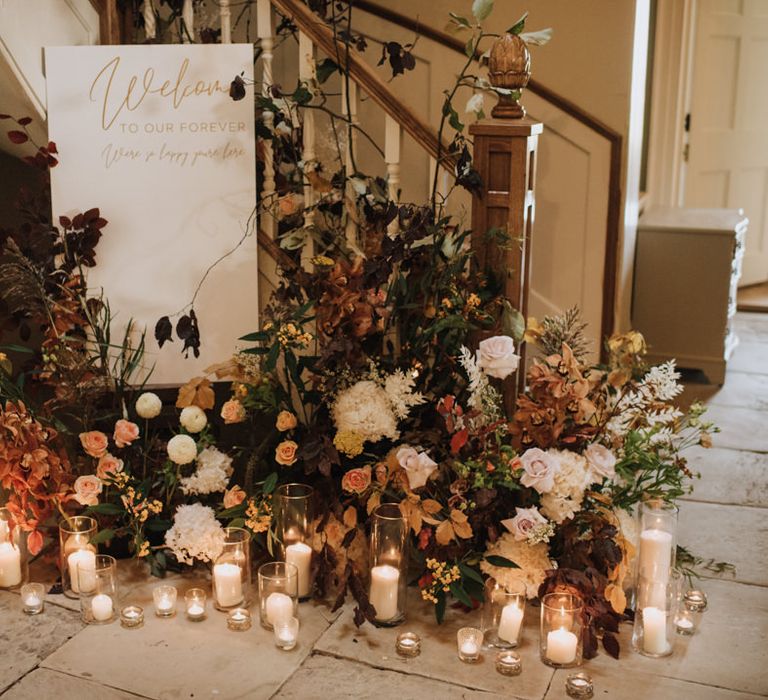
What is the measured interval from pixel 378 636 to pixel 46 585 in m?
0.89

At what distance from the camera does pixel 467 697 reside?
2107 mm

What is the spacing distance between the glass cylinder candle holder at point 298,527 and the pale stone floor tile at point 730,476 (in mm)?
1356

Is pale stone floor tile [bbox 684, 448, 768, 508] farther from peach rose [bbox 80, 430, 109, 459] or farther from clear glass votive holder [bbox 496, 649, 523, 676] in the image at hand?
peach rose [bbox 80, 430, 109, 459]

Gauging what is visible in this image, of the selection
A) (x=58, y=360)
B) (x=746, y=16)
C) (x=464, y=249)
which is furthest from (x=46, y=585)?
(x=746, y=16)

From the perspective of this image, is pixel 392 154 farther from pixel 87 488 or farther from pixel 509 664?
pixel 509 664

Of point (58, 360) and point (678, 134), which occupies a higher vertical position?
point (678, 134)

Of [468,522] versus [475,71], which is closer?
[468,522]

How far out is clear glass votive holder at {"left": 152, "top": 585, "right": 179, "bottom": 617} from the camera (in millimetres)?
2422

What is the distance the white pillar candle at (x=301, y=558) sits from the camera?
8.10 feet

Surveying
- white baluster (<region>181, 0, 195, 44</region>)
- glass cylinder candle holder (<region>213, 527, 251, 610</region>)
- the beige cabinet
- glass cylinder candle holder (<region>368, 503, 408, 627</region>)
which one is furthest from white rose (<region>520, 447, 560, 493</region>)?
the beige cabinet

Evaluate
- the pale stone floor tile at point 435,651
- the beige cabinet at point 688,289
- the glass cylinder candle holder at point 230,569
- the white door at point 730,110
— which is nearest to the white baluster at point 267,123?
the glass cylinder candle holder at point 230,569

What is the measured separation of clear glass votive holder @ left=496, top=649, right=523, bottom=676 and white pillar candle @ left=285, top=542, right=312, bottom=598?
0.54 m

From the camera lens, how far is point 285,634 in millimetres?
2275

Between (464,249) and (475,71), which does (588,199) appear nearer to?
(475,71)
